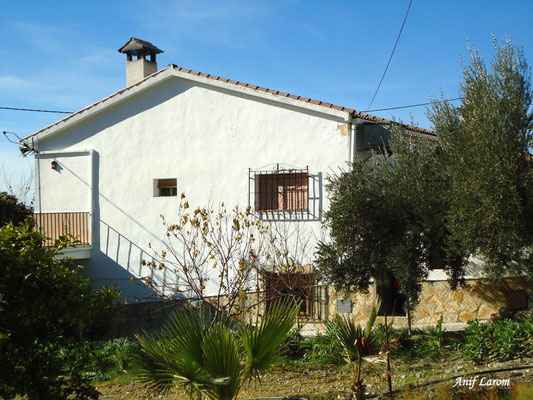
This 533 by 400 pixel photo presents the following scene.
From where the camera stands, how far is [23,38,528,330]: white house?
1398 centimetres

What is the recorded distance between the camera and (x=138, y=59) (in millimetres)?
18297

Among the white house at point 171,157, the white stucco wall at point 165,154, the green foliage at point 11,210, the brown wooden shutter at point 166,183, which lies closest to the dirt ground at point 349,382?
the white house at point 171,157

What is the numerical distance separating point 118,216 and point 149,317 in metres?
3.03

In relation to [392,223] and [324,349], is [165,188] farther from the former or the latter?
[392,223]

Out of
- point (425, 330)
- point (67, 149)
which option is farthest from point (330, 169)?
point (67, 149)

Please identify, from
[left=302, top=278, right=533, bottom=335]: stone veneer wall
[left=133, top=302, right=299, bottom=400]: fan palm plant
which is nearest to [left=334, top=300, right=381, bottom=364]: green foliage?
[left=133, top=302, right=299, bottom=400]: fan palm plant

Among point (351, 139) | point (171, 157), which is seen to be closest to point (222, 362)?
point (351, 139)

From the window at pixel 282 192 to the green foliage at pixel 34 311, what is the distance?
27.2ft

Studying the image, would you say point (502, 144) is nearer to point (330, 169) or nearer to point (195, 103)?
point (330, 169)

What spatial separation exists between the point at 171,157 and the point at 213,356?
1107 centimetres

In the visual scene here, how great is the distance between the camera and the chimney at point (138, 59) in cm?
1808

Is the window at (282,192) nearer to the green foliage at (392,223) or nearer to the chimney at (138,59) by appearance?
the green foliage at (392,223)

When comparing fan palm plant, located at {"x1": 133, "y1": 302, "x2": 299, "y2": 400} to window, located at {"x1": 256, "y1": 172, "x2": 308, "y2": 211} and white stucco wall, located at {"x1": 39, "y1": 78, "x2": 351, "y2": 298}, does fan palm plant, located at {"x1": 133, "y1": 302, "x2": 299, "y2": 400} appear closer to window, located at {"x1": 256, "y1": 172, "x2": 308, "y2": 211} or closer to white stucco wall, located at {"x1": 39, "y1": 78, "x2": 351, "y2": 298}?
white stucco wall, located at {"x1": 39, "y1": 78, "x2": 351, "y2": 298}

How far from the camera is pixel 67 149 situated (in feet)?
55.5
